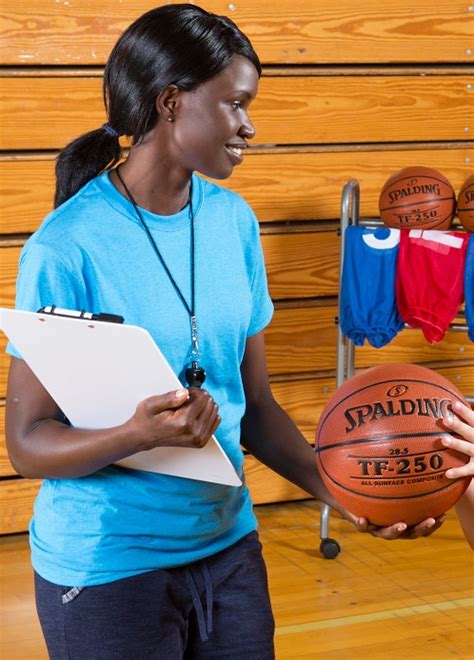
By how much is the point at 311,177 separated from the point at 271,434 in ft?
6.91

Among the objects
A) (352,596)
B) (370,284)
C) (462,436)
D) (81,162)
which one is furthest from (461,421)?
(370,284)

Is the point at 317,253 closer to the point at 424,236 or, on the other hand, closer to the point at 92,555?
the point at 424,236

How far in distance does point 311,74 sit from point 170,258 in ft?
7.44

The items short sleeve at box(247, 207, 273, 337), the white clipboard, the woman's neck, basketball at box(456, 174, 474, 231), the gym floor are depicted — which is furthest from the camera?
basketball at box(456, 174, 474, 231)

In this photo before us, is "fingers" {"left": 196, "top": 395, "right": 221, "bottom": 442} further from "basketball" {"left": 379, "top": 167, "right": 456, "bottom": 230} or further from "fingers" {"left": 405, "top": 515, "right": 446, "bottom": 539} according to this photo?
"basketball" {"left": 379, "top": 167, "right": 456, "bottom": 230}

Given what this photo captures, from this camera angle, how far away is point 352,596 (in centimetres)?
279

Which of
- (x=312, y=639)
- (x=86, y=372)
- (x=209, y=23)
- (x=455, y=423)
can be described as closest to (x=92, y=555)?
(x=86, y=372)

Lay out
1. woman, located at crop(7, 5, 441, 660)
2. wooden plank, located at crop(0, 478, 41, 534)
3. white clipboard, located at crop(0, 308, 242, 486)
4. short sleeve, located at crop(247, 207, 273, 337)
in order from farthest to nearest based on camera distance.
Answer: wooden plank, located at crop(0, 478, 41, 534) < short sleeve, located at crop(247, 207, 273, 337) < woman, located at crop(7, 5, 441, 660) < white clipboard, located at crop(0, 308, 242, 486)

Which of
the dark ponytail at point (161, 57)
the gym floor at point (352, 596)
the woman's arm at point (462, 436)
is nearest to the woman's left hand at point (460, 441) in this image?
the woman's arm at point (462, 436)

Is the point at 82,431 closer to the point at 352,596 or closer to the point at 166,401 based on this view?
the point at 166,401

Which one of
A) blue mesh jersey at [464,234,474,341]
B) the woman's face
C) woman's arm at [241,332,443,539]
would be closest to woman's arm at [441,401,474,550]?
woman's arm at [241,332,443,539]

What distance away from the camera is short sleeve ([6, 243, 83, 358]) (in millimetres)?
1260

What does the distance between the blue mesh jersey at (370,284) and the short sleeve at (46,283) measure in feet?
5.98

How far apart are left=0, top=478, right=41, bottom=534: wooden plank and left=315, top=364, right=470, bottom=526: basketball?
6.85ft
